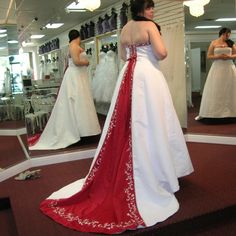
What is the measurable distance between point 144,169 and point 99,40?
98.0 inches

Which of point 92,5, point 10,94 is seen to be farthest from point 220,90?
point 10,94

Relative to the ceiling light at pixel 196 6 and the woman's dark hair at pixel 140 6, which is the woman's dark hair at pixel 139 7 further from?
the ceiling light at pixel 196 6

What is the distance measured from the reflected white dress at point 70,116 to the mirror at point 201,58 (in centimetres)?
154

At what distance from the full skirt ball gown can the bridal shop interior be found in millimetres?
128

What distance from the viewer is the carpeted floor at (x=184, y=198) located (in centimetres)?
209

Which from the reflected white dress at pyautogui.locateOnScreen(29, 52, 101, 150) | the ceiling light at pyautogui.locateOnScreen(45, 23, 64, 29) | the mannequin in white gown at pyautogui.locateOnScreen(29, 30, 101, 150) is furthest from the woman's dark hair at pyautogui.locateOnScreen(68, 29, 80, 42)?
the reflected white dress at pyautogui.locateOnScreen(29, 52, 101, 150)

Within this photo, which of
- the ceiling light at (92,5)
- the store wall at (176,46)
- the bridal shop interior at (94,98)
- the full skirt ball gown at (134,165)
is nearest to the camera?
the full skirt ball gown at (134,165)

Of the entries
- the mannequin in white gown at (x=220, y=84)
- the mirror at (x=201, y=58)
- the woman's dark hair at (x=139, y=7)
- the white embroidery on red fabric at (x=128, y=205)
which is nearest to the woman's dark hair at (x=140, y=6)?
the woman's dark hair at (x=139, y=7)

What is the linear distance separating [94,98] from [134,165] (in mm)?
2013

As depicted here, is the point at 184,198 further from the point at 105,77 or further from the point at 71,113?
the point at 105,77

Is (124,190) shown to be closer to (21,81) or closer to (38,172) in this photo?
(38,172)

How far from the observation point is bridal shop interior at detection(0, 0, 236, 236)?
2312 mm

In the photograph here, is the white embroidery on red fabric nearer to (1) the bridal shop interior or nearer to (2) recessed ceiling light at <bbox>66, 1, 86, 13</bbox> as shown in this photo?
(1) the bridal shop interior

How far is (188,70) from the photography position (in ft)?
14.8
